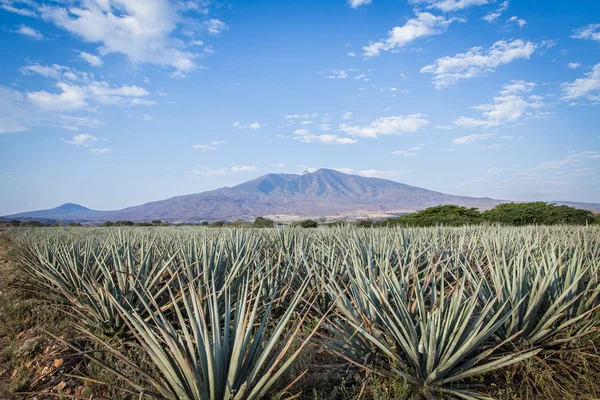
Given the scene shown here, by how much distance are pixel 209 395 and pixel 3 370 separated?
112 inches

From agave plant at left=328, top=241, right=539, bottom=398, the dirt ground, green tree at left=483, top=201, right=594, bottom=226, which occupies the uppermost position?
green tree at left=483, top=201, right=594, bottom=226

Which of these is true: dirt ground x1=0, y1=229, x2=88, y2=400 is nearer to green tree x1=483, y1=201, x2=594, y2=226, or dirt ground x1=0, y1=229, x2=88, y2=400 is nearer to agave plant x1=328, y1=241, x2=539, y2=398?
agave plant x1=328, y1=241, x2=539, y2=398

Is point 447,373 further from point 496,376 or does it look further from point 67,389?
point 67,389

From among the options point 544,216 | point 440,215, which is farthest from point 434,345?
point 440,215

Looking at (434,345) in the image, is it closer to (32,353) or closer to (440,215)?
(32,353)

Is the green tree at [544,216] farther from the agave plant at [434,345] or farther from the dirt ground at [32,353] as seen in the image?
the dirt ground at [32,353]

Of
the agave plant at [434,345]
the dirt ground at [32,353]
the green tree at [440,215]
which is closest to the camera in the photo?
the agave plant at [434,345]

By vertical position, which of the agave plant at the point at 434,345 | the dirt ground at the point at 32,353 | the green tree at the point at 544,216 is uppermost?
the green tree at the point at 544,216

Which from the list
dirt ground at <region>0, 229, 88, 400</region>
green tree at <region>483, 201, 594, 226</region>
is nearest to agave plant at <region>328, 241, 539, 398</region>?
dirt ground at <region>0, 229, 88, 400</region>

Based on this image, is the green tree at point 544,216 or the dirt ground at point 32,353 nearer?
the dirt ground at point 32,353

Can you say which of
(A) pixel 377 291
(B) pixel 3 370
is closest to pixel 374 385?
(A) pixel 377 291

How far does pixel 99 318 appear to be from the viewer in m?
3.12

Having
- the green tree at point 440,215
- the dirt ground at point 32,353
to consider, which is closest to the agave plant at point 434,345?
the dirt ground at point 32,353

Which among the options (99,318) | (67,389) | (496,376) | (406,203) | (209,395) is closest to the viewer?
(209,395)
